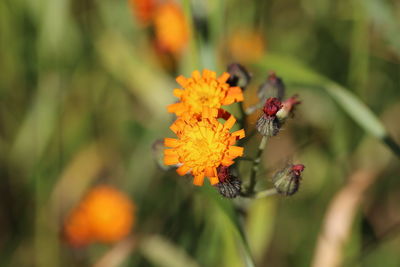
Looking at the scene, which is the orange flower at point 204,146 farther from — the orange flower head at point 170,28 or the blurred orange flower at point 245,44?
the orange flower head at point 170,28

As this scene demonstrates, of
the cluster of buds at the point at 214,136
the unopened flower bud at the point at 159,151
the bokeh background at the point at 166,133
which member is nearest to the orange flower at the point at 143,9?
the bokeh background at the point at 166,133

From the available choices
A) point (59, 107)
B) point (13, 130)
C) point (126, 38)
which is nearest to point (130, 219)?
point (59, 107)

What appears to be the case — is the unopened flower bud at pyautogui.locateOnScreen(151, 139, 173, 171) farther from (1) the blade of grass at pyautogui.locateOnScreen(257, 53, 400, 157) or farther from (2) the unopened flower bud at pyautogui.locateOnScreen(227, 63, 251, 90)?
(1) the blade of grass at pyautogui.locateOnScreen(257, 53, 400, 157)

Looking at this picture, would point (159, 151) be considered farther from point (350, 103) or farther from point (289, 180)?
point (350, 103)

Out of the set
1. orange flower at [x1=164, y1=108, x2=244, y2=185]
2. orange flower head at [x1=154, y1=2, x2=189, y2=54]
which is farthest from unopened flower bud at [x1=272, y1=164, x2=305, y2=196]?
orange flower head at [x1=154, y1=2, x2=189, y2=54]

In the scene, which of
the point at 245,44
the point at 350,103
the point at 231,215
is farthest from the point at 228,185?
the point at 245,44
